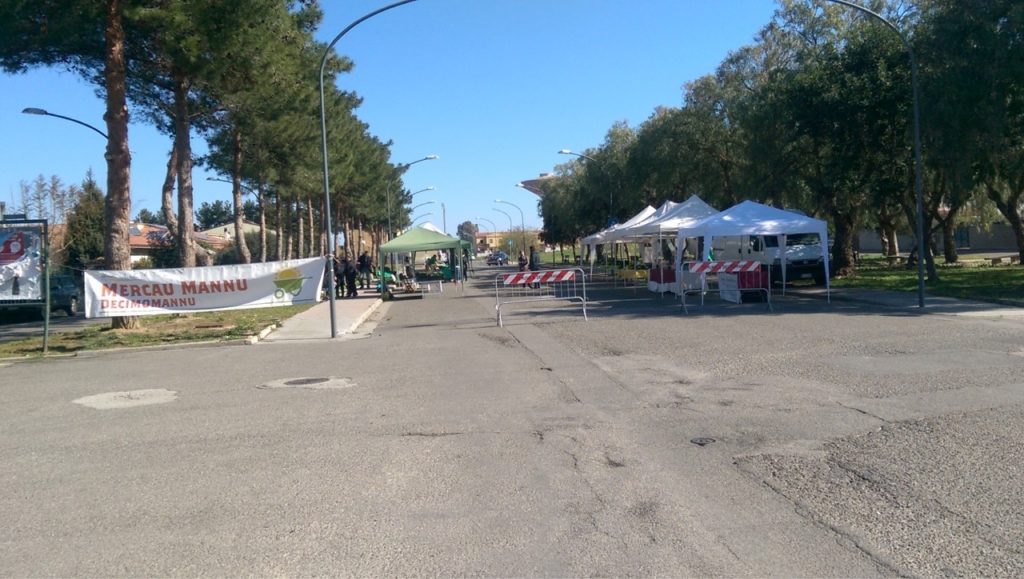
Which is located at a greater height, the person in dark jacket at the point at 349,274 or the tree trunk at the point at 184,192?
the tree trunk at the point at 184,192

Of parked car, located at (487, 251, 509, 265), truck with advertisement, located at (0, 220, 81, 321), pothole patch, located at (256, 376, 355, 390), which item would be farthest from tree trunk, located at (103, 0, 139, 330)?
parked car, located at (487, 251, 509, 265)

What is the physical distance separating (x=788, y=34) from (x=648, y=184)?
11.6 metres

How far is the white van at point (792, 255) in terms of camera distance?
29.1m

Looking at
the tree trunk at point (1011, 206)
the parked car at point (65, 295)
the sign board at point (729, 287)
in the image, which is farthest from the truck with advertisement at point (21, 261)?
the tree trunk at point (1011, 206)

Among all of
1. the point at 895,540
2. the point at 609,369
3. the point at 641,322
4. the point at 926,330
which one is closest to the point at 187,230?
the point at 641,322

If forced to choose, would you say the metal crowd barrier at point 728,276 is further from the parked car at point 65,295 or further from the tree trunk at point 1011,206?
the parked car at point 65,295

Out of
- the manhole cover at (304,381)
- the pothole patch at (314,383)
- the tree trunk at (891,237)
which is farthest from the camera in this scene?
the tree trunk at (891,237)

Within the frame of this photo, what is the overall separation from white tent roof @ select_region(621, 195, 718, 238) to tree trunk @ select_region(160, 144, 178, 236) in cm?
1536

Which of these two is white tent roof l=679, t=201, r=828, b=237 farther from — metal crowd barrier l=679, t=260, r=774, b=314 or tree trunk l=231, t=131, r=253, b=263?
tree trunk l=231, t=131, r=253, b=263

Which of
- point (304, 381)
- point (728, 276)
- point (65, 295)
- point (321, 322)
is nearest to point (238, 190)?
point (65, 295)

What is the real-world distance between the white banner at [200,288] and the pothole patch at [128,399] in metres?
8.23

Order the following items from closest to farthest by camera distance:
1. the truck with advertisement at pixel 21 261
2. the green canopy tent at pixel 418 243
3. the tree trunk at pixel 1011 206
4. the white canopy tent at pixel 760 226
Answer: the truck with advertisement at pixel 21 261 < the white canopy tent at pixel 760 226 < the tree trunk at pixel 1011 206 < the green canopy tent at pixel 418 243

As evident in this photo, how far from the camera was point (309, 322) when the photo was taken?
75.5 ft

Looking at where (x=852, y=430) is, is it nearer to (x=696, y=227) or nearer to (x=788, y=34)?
(x=696, y=227)
